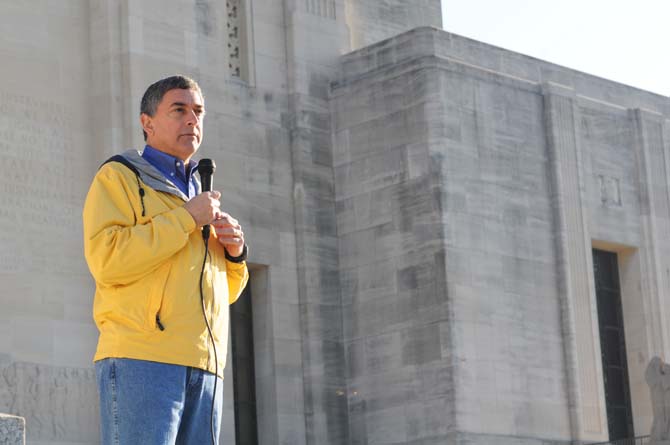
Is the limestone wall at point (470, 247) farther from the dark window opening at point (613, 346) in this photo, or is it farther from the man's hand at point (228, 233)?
the man's hand at point (228, 233)

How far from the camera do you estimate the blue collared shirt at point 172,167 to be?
6.50 meters

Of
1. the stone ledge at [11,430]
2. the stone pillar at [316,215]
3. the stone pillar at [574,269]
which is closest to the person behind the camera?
the stone ledge at [11,430]

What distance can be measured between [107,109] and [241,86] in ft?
8.54

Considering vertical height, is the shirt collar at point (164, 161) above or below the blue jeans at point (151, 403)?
above

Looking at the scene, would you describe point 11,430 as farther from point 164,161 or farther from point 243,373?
point 243,373

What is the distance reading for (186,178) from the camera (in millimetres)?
6621

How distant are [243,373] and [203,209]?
665 inches

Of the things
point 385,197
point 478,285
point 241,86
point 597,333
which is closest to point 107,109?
point 241,86

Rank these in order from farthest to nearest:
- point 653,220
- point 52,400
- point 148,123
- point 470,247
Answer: point 653,220
point 470,247
point 52,400
point 148,123

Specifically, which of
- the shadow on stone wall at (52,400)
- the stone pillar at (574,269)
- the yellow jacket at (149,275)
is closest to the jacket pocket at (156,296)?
the yellow jacket at (149,275)

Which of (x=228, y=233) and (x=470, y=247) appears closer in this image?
(x=228, y=233)

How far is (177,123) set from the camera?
6438 mm

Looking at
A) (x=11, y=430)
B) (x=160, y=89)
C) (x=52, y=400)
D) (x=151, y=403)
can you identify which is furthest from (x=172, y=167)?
(x=52, y=400)

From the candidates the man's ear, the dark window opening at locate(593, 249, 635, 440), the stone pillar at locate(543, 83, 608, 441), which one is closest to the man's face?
the man's ear
